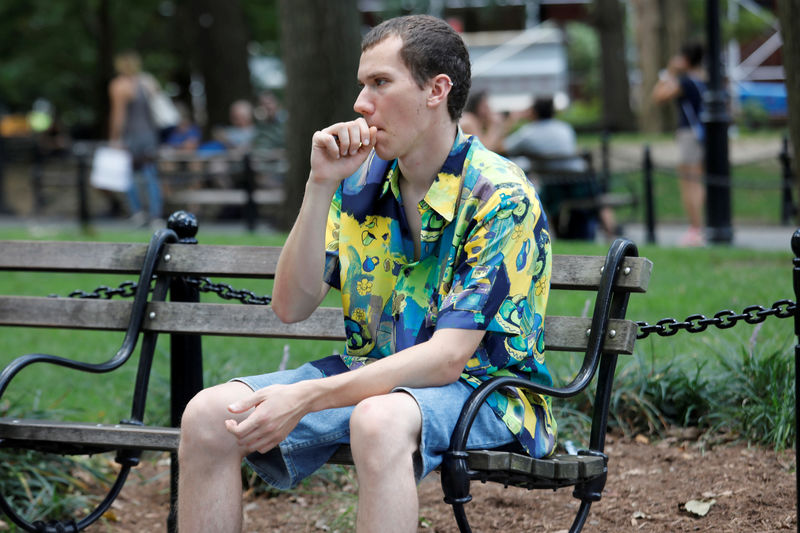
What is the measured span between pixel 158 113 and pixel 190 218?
1591cm

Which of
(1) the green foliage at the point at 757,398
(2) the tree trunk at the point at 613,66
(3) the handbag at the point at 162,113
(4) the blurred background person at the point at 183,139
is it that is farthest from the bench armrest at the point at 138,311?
(2) the tree trunk at the point at 613,66

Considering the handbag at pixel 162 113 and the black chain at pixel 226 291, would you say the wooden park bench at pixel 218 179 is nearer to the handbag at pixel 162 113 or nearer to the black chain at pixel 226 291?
the handbag at pixel 162 113

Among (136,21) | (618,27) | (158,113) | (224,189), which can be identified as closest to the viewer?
(224,189)

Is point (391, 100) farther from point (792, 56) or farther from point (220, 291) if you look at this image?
point (792, 56)

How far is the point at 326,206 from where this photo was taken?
126 inches

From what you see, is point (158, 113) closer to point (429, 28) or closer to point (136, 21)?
point (136, 21)

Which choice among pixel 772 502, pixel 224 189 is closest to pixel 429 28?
pixel 772 502

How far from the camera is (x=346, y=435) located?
3.10 m

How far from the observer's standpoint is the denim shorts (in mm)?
2875

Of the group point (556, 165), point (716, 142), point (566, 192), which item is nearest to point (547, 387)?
point (716, 142)

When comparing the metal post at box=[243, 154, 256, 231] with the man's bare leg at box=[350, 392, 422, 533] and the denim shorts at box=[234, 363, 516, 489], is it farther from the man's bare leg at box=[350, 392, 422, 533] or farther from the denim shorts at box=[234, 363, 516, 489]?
the man's bare leg at box=[350, 392, 422, 533]

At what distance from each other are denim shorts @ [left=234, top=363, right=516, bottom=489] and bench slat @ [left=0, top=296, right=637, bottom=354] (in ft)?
1.83

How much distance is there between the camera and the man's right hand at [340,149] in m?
3.10

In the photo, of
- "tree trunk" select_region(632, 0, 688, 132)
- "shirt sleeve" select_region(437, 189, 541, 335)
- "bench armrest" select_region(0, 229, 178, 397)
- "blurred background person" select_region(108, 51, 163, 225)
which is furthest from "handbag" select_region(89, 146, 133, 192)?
"tree trunk" select_region(632, 0, 688, 132)
